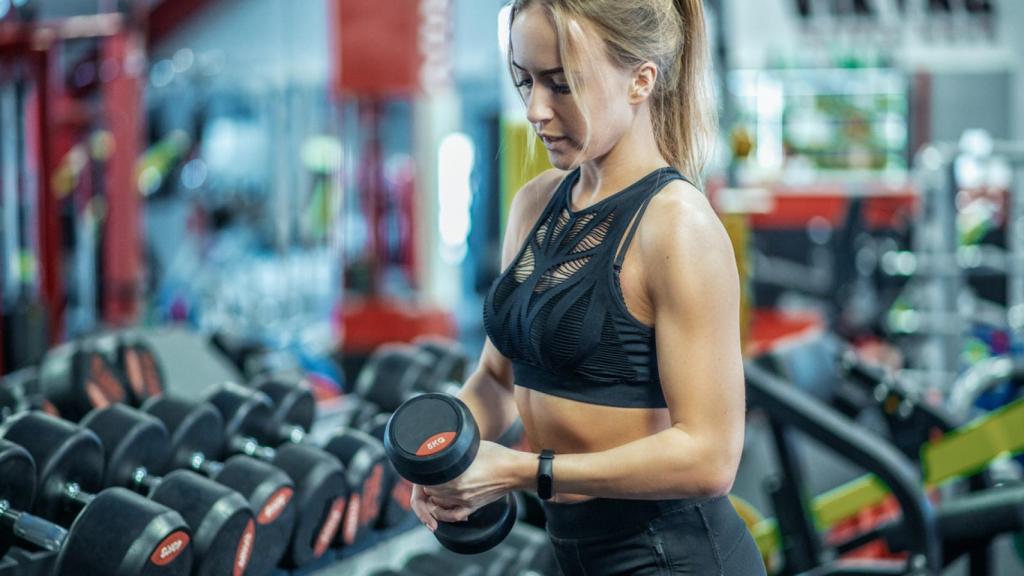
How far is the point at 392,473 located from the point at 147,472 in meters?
0.53

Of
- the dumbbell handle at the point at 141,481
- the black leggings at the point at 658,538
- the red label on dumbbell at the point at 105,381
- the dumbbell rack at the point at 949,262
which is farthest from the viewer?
the dumbbell rack at the point at 949,262

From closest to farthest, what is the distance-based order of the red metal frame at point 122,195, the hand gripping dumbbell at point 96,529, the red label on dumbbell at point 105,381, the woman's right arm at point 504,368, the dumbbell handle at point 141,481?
the woman's right arm at point 504,368
the hand gripping dumbbell at point 96,529
the dumbbell handle at point 141,481
the red label on dumbbell at point 105,381
the red metal frame at point 122,195

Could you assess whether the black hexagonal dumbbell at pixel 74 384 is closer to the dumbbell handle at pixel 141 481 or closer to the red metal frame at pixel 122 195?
the dumbbell handle at pixel 141 481

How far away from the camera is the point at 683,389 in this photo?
114 centimetres

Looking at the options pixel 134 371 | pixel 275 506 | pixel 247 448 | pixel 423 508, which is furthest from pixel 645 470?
pixel 134 371

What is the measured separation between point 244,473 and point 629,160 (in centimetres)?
105

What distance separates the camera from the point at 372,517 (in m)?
2.28

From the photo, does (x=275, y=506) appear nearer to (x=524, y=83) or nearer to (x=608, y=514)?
(x=608, y=514)

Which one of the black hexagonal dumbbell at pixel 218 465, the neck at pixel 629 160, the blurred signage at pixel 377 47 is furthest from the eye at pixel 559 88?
the blurred signage at pixel 377 47

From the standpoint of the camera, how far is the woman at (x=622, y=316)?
1146 mm

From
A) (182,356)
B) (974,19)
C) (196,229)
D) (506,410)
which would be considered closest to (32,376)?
(182,356)

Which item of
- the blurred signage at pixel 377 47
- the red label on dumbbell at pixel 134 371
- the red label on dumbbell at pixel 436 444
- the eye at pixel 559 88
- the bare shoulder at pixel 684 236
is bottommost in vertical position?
the red label on dumbbell at pixel 134 371

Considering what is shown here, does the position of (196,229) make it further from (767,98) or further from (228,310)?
(767,98)

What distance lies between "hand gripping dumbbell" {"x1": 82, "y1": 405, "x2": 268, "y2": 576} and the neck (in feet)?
2.88
